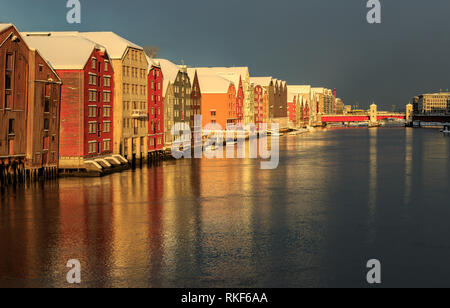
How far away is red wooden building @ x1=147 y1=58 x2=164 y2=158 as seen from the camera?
80.2 metres

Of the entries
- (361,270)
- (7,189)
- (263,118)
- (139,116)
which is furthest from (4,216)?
(263,118)

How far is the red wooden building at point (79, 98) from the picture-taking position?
60.0 m

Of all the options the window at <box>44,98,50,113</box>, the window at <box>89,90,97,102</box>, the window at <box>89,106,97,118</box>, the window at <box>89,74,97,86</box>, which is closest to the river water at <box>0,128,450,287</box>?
the window at <box>44,98,50,113</box>

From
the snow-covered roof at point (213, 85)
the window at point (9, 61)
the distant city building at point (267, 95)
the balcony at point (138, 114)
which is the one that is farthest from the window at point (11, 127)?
the distant city building at point (267, 95)

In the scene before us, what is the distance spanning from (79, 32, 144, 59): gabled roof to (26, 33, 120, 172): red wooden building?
5.63 m

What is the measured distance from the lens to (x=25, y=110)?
53.9 metres

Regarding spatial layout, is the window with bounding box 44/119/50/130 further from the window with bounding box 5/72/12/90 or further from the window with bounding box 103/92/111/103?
the window with bounding box 103/92/111/103

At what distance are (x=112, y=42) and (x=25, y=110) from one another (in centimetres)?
2171

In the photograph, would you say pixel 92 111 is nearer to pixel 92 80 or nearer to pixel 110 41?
pixel 92 80

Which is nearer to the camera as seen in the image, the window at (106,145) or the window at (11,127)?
the window at (11,127)

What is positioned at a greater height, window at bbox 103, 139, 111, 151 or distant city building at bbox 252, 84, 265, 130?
distant city building at bbox 252, 84, 265, 130

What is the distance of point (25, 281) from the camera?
22.0m

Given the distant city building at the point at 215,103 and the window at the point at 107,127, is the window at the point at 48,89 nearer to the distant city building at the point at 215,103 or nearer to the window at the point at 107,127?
the window at the point at 107,127

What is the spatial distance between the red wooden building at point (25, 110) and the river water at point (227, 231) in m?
3.76
